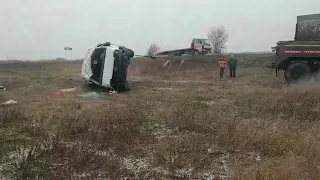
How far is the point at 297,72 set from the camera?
15625 millimetres

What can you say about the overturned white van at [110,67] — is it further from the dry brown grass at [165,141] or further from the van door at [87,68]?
the dry brown grass at [165,141]

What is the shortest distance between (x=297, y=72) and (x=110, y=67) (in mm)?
7213

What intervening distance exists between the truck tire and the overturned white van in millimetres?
6377

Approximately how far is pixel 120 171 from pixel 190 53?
35.2m

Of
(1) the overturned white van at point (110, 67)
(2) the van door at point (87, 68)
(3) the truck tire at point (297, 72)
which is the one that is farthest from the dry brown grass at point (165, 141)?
(3) the truck tire at point (297, 72)

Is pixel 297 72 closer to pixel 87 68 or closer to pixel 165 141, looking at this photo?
pixel 87 68

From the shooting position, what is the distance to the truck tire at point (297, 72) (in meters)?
15.5

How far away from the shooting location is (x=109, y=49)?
1489 centimetres

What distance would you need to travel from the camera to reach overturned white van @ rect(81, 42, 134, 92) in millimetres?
14641

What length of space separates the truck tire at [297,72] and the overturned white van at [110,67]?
6377 mm

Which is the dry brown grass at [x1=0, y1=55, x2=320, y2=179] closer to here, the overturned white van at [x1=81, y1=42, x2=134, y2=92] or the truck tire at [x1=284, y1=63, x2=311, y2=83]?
the overturned white van at [x1=81, y1=42, x2=134, y2=92]

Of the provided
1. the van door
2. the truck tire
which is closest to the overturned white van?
the van door

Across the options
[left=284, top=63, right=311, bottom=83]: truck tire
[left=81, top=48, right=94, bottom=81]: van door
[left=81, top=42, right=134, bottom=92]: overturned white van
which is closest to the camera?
[left=81, top=42, right=134, bottom=92]: overturned white van

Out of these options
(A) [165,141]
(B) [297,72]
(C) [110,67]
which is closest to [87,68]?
(C) [110,67]
